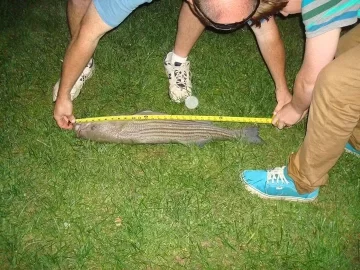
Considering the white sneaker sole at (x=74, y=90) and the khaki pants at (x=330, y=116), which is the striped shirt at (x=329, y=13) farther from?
the white sneaker sole at (x=74, y=90)

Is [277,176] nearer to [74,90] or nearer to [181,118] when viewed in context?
[181,118]

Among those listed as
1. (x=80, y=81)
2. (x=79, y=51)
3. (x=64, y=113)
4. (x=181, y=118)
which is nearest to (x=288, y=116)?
(x=181, y=118)

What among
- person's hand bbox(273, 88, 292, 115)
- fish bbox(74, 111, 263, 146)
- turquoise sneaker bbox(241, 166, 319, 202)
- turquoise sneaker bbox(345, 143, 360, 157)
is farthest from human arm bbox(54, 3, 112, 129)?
turquoise sneaker bbox(345, 143, 360, 157)

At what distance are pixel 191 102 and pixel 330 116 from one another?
5.64 ft

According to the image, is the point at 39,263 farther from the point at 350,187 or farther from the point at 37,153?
the point at 350,187

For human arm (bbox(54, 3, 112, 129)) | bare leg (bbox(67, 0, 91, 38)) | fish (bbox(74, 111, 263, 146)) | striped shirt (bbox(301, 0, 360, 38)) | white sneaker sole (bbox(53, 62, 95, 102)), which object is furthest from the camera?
white sneaker sole (bbox(53, 62, 95, 102))

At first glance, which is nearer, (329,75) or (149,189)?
(329,75)

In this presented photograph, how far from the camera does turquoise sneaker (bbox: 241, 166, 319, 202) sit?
2.98 meters

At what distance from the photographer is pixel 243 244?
2.82 m

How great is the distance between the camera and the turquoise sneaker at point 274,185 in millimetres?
2980

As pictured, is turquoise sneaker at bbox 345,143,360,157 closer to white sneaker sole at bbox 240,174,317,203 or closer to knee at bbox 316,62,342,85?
white sneaker sole at bbox 240,174,317,203

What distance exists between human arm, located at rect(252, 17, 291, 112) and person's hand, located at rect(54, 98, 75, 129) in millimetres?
1781

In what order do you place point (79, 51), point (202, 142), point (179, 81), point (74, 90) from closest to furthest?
point (79, 51) < point (202, 142) < point (74, 90) < point (179, 81)

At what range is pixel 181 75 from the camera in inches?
152
